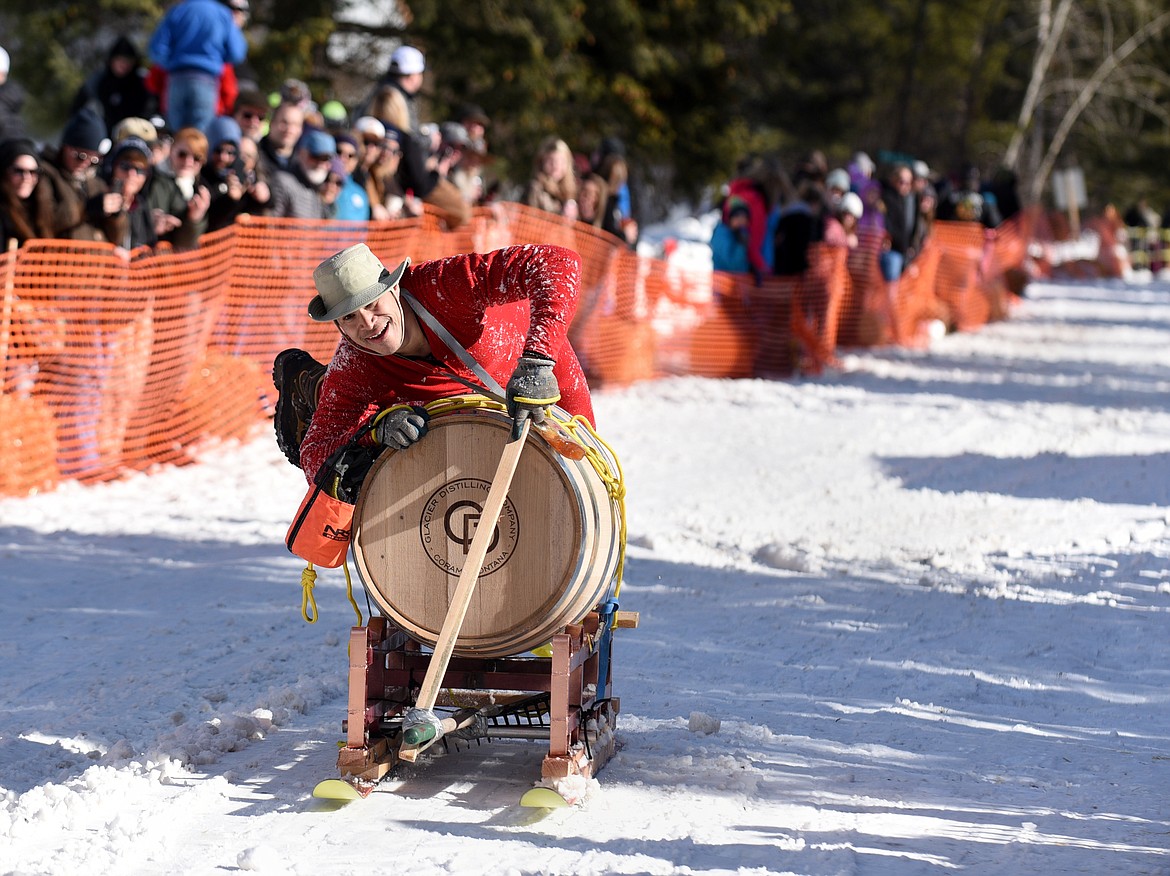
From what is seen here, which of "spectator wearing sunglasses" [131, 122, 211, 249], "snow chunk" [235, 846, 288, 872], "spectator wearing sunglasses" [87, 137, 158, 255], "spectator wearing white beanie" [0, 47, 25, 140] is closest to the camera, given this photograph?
"snow chunk" [235, 846, 288, 872]

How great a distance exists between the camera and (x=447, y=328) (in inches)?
190

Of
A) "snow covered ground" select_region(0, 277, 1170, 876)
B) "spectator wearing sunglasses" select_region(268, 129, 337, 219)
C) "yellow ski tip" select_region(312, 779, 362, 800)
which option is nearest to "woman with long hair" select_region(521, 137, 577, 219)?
"spectator wearing sunglasses" select_region(268, 129, 337, 219)

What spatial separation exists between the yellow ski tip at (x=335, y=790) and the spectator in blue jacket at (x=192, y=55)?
8482 mm

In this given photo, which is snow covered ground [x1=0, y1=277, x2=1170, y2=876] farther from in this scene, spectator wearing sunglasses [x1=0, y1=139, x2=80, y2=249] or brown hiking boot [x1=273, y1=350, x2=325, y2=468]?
spectator wearing sunglasses [x1=0, y1=139, x2=80, y2=249]

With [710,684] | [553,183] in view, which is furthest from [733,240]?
[710,684]

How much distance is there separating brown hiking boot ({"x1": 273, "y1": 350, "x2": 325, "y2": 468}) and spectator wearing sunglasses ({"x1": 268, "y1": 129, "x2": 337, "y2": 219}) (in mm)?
5601

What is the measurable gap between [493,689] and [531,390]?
1175mm

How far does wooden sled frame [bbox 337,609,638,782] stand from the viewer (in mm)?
4551

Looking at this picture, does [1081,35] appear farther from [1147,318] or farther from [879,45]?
[1147,318]

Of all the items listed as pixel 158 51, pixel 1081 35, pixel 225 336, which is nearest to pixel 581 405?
pixel 225 336

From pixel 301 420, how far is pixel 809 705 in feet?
6.62

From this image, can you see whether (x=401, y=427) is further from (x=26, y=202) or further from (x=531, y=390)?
(x=26, y=202)

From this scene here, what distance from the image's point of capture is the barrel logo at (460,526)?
4.50m

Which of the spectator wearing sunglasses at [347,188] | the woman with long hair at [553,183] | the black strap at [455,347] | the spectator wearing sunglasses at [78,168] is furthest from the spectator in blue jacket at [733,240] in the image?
the black strap at [455,347]
